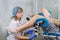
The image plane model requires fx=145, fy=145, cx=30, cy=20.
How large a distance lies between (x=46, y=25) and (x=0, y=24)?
1290 mm

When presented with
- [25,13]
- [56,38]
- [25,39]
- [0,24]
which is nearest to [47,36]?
[56,38]

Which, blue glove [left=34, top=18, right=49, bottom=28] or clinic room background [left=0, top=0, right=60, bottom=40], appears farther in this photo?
clinic room background [left=0, top=0, right=60, bottom=40]

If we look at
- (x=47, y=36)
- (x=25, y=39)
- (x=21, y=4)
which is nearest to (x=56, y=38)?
(x=47, y=36)

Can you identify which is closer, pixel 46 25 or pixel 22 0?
pixel 46 25

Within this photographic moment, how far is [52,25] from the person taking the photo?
139cm

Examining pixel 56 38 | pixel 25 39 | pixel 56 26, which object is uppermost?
pixel 56 26

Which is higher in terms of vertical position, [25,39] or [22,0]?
[22,0]

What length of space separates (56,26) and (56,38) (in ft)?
0.40

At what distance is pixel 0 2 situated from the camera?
2.41 metres

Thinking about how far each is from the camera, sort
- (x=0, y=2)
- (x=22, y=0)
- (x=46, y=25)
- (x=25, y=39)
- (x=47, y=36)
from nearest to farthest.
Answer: (x=46, y=25) → (x=47, y=36) → (x=25, y=39) → (x=0, y=2) → (x=22, y=0)

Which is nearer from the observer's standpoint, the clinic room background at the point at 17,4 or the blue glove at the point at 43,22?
the blue glove at the point at 43,22

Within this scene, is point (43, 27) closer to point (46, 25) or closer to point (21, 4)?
point (46, 25)

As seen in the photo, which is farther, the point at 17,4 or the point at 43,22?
the point at 17,4

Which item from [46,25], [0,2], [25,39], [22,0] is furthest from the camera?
[22,0]
